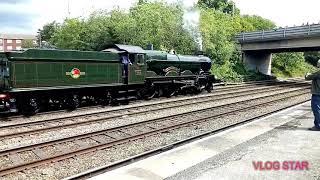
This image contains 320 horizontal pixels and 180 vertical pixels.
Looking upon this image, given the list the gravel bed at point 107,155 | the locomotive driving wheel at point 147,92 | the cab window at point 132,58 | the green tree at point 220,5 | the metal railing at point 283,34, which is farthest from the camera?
the green tree at point 220,5

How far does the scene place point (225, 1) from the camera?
88625 mm

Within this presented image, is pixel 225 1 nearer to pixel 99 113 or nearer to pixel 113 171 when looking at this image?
pixel 99 113

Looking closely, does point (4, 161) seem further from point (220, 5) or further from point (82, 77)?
point (220, 5)

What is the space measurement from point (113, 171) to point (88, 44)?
30321 millimetres

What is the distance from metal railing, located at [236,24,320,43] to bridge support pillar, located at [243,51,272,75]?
3.41 meters

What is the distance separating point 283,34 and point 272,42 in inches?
71.4

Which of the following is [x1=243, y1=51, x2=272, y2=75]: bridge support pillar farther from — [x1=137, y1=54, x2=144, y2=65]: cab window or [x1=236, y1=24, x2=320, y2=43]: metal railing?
[x1=137, y1=54, x2=144, y2=65]: cab window

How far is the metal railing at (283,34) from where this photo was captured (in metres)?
38.9

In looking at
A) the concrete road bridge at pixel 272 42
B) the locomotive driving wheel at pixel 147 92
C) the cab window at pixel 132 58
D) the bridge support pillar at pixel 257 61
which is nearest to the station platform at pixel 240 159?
the cab window at pixel 132 58

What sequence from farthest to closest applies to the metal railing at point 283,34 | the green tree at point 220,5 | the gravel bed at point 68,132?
the green tree at point 220,5, the metal railing at point 283,34, the gravel bed at point 68,132

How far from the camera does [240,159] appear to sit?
8602 mm

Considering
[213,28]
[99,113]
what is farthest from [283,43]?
[99,113]

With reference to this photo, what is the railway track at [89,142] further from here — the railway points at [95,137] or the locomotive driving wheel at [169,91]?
the locomotive driving wheel at [169,91]

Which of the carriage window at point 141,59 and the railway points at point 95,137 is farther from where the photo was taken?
the carriage window at point 141,59
